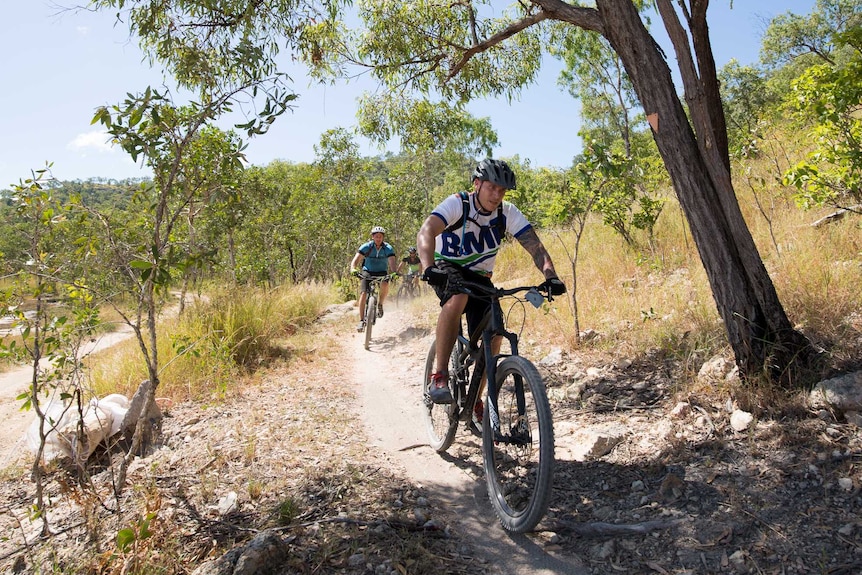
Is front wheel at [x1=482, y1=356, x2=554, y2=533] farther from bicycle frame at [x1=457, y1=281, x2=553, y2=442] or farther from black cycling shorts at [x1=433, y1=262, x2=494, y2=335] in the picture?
black cycling shorts at [x1=433, y1=262, x2=494, y2=335]

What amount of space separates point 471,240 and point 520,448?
145 centimetres

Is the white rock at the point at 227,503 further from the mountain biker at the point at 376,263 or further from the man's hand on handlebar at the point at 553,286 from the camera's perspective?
the mountain biker at the point at 376,263

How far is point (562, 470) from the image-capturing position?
11.8 ft

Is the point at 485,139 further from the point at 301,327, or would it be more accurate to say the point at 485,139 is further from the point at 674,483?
the point at 674,483

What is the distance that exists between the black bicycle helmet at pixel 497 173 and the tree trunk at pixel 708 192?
1096 millimetres

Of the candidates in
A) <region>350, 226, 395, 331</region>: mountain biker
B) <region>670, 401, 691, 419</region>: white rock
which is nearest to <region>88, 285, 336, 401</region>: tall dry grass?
<region>350, 226, 395, 331</region>: mountain biker

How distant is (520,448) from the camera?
307cm

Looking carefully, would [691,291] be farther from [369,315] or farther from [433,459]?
[369,315]

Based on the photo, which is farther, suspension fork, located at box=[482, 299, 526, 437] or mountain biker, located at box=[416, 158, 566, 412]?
mountain biker, located at box=[416, 158, 566, 412]

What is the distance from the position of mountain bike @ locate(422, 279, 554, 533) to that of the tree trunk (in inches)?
53.1

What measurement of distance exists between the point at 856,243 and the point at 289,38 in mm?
5671

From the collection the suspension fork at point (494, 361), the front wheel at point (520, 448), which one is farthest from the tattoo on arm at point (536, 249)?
the front wheel at point (520, 448)

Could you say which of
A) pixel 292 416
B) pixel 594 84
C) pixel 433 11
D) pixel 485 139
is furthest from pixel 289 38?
pixel 485 139

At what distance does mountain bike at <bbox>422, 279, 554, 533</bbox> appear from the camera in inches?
107
